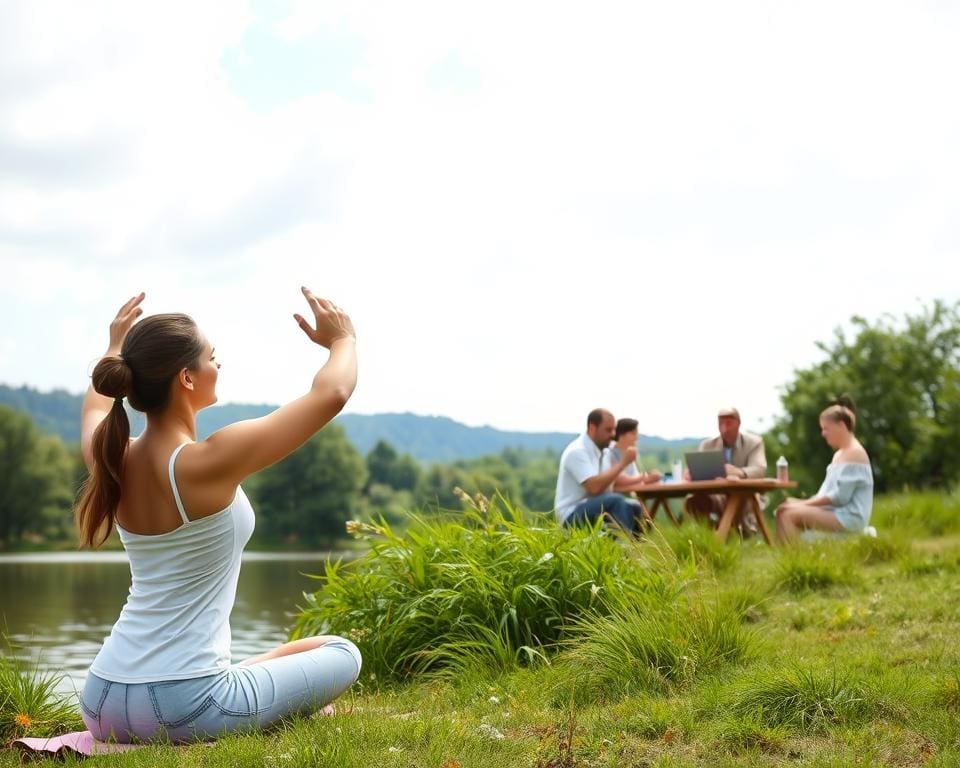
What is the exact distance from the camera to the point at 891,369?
25.8 meters

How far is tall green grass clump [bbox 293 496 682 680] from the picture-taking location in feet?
18.6

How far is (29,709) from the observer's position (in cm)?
445

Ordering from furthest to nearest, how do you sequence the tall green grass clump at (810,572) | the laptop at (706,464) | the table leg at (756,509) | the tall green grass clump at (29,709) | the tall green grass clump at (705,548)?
the table leg at (756,509)
the laptop at (706,464)
the tall green grass clump at (705,548)
the tall green grass clump at (810,572)
the tall green grass clump at (29,709)

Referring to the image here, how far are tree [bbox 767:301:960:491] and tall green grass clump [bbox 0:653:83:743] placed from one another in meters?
22.2

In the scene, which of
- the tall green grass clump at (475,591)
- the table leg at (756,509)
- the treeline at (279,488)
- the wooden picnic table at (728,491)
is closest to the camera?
the tall green grass clump at (475,591)

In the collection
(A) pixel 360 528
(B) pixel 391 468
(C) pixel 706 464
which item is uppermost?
(C) pixel 706 464

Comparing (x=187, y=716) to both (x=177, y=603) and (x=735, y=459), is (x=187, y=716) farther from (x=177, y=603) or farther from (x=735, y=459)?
(x=735, y=459)

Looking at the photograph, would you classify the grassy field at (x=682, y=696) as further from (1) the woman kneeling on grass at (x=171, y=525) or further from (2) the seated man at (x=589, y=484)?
(2) the seated man at (x=589, y=484)

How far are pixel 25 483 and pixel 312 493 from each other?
1839cm

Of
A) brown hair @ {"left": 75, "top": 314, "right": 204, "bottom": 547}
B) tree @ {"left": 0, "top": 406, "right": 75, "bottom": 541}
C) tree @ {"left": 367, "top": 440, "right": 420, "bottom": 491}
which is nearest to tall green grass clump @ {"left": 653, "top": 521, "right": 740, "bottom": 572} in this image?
brown hair @ {"left": 75, "top": 314, "right": 204, "bottom": 547}

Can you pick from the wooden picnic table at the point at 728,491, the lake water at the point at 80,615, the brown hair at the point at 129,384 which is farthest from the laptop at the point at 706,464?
the brown hair at the point at 129,384

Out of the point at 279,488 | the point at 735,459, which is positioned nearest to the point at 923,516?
the point at 735,459

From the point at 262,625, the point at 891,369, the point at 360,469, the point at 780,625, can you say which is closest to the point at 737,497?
the point at 780,625

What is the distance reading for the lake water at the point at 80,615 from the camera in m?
10.1
